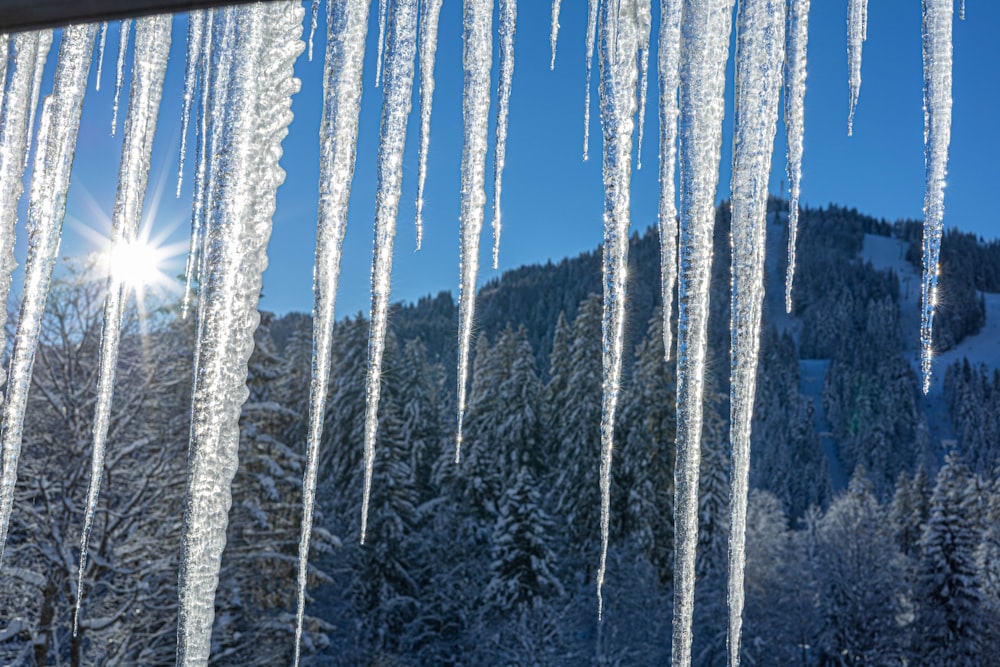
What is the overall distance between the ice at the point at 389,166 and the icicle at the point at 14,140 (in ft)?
4.20

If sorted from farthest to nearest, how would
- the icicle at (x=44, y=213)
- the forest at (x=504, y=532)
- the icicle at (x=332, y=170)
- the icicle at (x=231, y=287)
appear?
the forest at (x=504, y=532) < the icicle at (x=44, y=213) < the icicle at (x=332, y=170) < the icicle at (x=231, y=287)

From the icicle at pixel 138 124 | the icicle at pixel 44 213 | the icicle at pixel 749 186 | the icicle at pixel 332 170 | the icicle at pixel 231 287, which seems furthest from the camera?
the icicle at pixel 138 124

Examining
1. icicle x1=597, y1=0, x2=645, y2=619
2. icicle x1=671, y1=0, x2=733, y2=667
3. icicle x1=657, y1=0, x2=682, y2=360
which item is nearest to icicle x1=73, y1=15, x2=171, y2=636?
icicle x1=597, y1=0, x2=645, y2=619

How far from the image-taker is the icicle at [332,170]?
2.58 metres

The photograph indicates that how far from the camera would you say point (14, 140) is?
282cm

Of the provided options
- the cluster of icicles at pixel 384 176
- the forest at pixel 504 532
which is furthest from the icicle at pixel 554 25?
the forest at pixel 504 532

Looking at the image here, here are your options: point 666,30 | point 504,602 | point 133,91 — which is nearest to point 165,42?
point 133,91

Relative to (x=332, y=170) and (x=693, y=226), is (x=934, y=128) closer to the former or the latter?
(x=693, y=226)

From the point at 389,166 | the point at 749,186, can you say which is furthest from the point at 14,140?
the point at 749,186

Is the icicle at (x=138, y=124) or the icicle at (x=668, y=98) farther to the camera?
the icicle at (x=138, y=124)

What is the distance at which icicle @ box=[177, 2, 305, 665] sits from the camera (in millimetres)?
2193

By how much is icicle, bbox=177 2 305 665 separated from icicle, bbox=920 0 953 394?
2.01m

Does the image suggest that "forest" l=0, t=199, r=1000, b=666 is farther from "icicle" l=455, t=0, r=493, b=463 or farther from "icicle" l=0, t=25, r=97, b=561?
"icicle" l=455, t=0, r=493, b=463

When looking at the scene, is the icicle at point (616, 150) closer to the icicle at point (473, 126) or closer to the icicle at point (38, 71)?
the icicle at point (473, 126)
